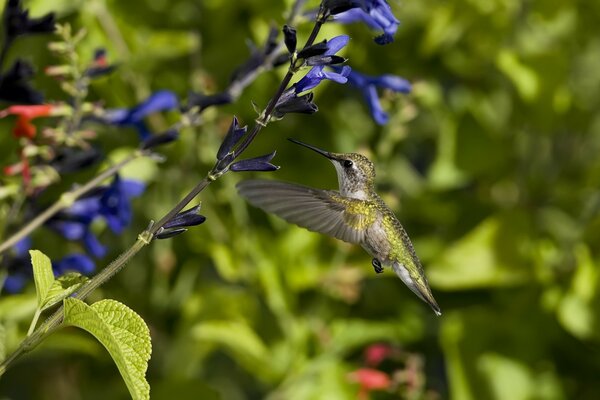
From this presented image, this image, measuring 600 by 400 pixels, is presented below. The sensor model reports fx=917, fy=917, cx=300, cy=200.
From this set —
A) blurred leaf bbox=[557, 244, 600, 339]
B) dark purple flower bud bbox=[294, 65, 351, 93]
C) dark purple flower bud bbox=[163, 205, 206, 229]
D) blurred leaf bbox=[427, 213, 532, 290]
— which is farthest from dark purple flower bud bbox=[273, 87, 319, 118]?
blurred leaf bbox=[557, 244, 600, 339]

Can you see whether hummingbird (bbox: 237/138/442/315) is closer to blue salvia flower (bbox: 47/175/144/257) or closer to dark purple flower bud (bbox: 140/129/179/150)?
dark purple flower bud (bbox: 140/129/179/150)

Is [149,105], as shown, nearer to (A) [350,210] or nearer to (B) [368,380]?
(A) [350,210]

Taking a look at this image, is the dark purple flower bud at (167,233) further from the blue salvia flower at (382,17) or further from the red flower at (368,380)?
the red flower at (368,380)

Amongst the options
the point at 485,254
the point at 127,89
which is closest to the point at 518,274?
the point at 485,254

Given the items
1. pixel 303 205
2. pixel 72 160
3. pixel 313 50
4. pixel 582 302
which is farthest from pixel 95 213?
pixel 582 302

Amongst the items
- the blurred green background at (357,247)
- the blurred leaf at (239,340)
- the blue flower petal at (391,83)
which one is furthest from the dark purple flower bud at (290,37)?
the blurred leaf at (239,340)

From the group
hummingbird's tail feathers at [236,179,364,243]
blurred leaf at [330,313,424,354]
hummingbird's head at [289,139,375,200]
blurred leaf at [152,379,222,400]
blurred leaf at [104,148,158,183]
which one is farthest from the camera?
blurred leaf at [330,313,424,354]
